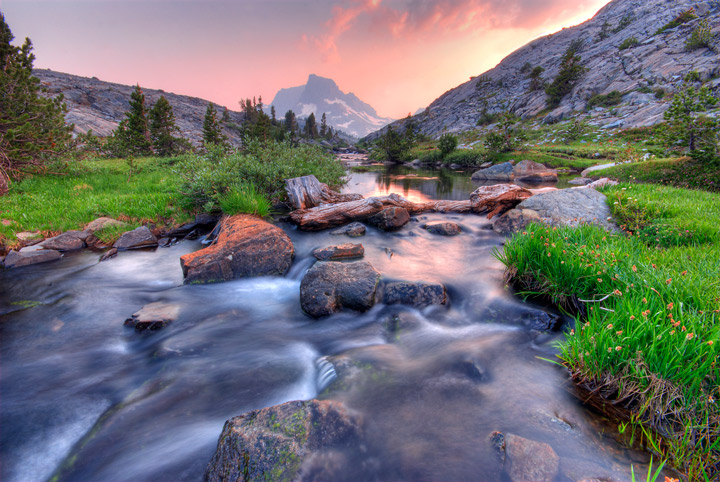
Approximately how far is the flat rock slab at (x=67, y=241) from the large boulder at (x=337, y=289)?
845 cm

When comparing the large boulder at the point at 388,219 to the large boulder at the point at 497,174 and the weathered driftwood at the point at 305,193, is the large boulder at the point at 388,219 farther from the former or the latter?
the large boulder at the point at 497,174

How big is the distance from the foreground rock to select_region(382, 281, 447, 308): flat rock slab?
3196 millimetres

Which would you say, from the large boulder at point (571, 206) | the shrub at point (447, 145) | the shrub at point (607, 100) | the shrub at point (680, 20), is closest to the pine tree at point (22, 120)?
the large boulder at point (571, 206)

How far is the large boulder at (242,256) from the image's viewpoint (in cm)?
738

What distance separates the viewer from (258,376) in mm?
4617

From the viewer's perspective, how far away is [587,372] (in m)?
3.46

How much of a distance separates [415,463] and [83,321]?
23.4 ft

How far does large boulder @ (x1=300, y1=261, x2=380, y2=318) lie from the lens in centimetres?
609

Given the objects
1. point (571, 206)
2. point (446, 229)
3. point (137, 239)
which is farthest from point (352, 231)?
point (571, 206)

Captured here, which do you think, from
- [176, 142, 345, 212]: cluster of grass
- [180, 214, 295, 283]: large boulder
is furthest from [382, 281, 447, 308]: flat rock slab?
[176, 142, 345, 212]: cluster of grass

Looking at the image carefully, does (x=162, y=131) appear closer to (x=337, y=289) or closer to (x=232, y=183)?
(x=232, y=183)

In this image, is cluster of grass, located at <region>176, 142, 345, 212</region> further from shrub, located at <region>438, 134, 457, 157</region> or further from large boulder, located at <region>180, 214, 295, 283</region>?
shrub, located at <region>438, 134, 457, 157</region>

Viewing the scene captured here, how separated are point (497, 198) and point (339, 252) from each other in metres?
8.05

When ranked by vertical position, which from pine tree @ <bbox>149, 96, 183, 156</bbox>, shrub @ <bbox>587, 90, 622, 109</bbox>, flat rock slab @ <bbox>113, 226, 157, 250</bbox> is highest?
shrub @ <bbox>587, 90, 622, 109</bbox>
